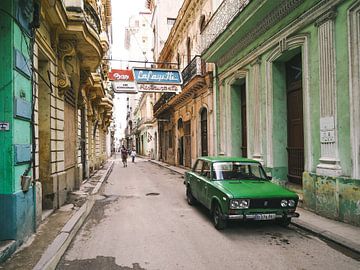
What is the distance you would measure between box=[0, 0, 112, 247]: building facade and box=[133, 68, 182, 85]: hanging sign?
2.58 m

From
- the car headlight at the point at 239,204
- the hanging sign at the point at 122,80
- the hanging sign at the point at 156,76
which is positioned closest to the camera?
the car headlight at the point at 239,204

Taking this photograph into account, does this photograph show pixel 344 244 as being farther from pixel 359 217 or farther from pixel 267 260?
pixel 267 260

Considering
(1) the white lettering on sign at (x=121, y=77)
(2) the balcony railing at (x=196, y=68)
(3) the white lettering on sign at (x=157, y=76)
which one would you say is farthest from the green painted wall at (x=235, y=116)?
(1) the white lettering on sign at (x=121, y=77)

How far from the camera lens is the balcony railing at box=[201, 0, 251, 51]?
11.3 m

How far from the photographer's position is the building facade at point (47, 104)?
5336 millimetres

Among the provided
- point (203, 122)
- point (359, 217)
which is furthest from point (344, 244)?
point (203, 122)

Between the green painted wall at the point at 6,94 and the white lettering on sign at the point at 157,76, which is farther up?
the white lettering on sign at the point at 157,76

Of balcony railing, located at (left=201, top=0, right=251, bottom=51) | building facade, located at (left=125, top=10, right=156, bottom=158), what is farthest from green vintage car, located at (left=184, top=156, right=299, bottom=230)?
building facade, located at (left=125, top=10, right=156, bottom=158)

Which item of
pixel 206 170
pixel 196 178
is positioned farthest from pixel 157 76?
pixel 206 170

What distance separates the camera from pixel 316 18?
25.1 feet

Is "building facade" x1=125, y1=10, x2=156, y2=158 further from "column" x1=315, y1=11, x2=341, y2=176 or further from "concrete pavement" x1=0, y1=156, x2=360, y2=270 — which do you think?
"column" x1=315, y1=11, x2=341, y2=176

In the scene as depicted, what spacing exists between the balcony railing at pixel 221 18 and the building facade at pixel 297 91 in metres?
0.04

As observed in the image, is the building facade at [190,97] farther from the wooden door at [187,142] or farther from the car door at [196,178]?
the car door at [196,178]

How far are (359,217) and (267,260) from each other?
2.73 meters
